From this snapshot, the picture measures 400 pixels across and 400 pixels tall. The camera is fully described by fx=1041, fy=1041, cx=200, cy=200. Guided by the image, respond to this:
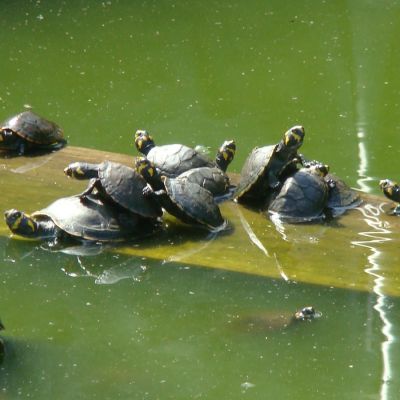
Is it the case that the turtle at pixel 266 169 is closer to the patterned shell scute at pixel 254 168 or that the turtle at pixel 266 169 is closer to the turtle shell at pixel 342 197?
the patterned shell scute at pixel 254 168

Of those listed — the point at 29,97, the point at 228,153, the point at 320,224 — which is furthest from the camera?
the point at 29,97

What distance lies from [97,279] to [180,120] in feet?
6.70

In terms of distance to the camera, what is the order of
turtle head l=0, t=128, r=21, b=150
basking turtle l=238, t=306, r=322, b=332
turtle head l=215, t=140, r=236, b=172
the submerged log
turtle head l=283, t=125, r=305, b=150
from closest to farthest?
basking turtle l=238, t=306, r=322, b=332, the submerged log, turtle head l=283, t=125, r=305, b=150, turtle head l=215, t=140, r=236, b=172, turtle head l=0, t=128, r=21, b=150

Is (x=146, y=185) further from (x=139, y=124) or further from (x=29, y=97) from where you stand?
(x=29, y=97)

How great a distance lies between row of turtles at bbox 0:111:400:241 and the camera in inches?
171

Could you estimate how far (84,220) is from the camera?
4367 mm

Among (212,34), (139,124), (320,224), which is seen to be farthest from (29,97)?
(320,224)

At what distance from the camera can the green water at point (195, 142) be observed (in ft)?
11.4

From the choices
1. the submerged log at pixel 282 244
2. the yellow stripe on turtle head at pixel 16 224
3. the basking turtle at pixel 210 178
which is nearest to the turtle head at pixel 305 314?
the submerged log at pixel 282 244

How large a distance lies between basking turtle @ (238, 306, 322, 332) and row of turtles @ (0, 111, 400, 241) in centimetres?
68

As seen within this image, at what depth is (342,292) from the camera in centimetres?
394

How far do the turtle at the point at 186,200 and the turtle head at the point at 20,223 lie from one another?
1.61ft

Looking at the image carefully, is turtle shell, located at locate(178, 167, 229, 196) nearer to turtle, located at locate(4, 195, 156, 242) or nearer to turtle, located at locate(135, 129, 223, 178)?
Result: turtle, located at locate(135, 129, 223, 178)

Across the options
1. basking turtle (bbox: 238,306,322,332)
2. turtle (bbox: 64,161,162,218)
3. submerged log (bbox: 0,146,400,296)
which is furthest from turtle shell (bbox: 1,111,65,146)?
basking turtle (bbox: 238,306,322,332)
